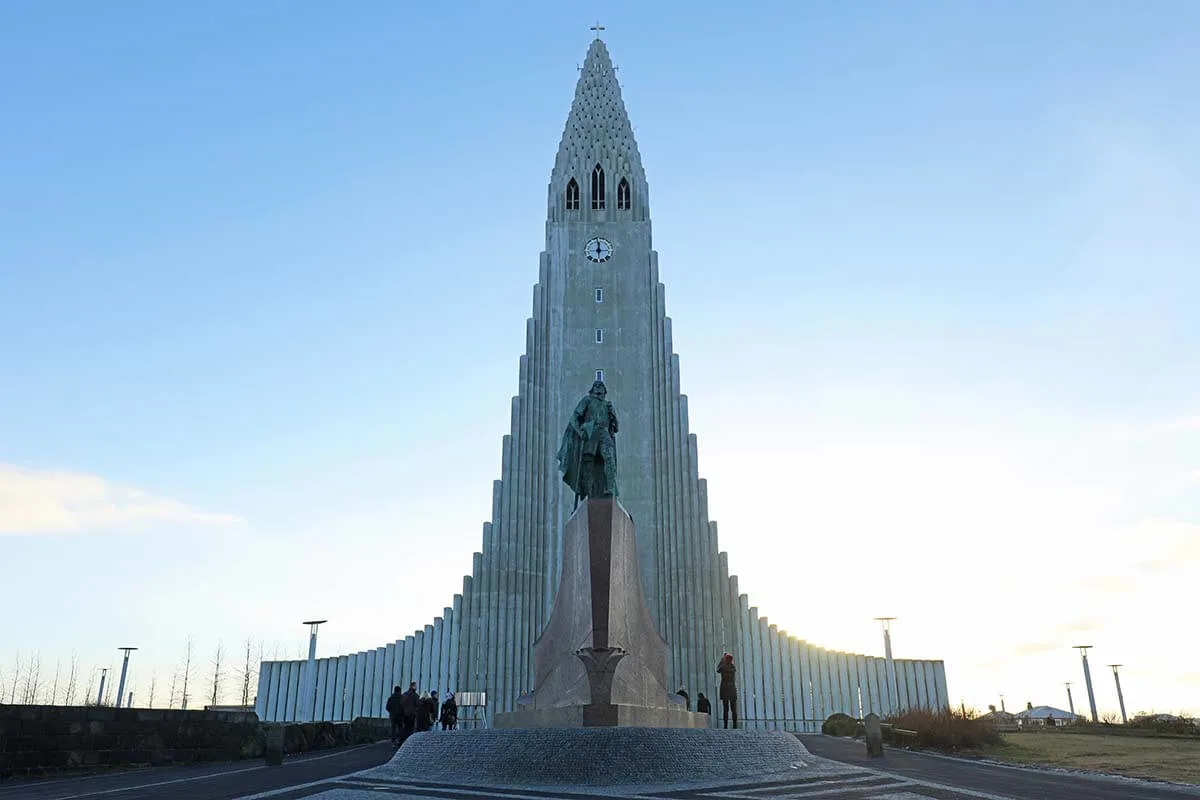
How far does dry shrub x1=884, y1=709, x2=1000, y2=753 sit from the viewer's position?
18219mm

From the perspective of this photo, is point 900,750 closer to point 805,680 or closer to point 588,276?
point 805,680

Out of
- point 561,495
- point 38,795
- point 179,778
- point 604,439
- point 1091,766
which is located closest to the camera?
point 38,795

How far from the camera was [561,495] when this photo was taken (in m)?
37.7

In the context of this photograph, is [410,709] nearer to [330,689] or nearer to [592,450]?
[592,450]

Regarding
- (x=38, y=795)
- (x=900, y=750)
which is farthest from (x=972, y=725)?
(x=38, y=795)

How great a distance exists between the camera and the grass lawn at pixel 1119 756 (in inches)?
491

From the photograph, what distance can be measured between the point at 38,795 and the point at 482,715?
2579cm

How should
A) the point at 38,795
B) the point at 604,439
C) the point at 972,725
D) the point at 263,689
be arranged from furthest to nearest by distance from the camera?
1. the point at 263,689
2. the point at 972,725
3. the point at 604,439
4. the point at 38,795

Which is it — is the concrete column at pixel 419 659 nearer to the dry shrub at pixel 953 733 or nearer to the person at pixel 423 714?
the person at pixel 423 714

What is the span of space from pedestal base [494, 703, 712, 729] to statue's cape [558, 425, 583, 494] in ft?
11.8

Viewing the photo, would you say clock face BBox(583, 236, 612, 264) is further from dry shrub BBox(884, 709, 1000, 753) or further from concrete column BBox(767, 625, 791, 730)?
dry shrub BBox(884, 709, 1000, 753)

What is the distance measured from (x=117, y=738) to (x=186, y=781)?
311 centimetres

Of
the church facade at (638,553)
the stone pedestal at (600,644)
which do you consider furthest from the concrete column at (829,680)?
the stone pedestal at (600,644)

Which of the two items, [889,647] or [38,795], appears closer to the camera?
[38,795]
